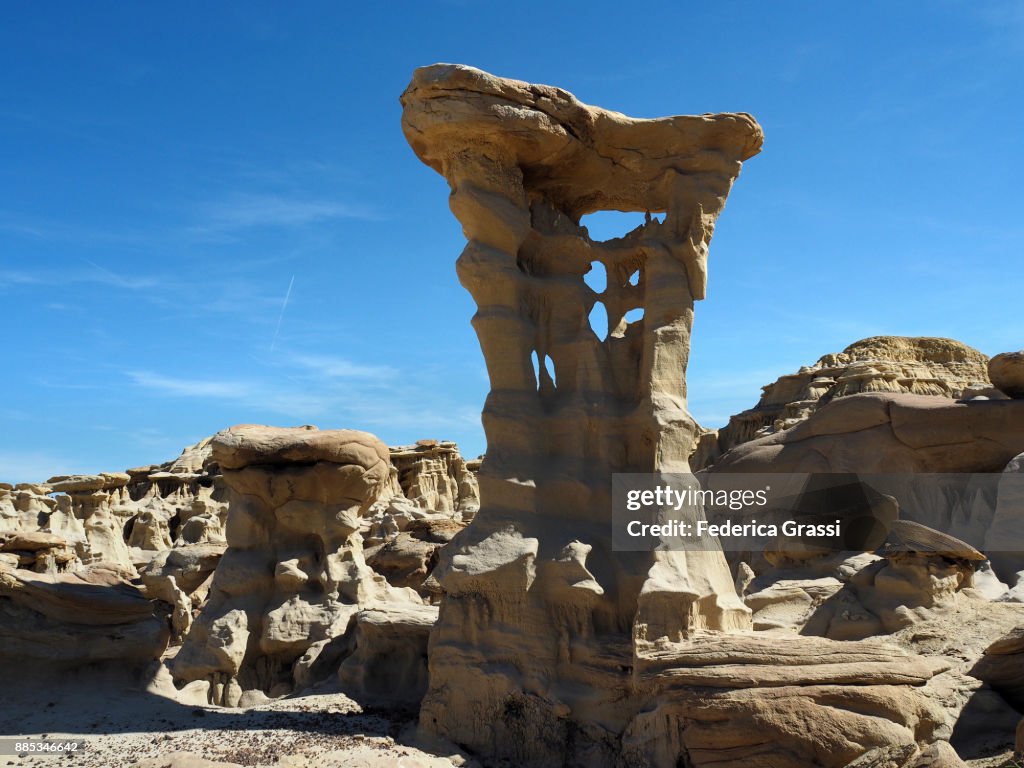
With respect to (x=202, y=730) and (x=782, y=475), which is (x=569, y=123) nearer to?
(x=202, y=730)

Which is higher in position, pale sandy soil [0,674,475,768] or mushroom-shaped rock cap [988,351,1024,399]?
mushroom-shaped rock cap [988,351,1024,399]

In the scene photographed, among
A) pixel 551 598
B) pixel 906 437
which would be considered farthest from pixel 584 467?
pixel 906 437

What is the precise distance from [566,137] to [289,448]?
18.5 feet

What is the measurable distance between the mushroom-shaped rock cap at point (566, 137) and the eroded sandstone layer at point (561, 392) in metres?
0.02

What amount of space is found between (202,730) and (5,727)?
1852 millimetres

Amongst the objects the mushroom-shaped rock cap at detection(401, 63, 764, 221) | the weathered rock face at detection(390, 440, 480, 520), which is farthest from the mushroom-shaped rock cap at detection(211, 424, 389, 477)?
the weathered rock face at detection(390, 440, 480, 520)

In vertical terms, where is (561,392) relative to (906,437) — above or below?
below

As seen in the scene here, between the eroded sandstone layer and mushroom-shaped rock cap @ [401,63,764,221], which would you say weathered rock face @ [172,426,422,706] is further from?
mushroom-shaped rock cap @ [401,63,764,221]

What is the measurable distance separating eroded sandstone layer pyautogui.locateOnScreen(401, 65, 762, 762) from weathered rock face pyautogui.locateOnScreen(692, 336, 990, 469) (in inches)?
604

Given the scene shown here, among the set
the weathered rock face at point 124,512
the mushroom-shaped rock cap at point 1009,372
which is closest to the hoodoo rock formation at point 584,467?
the mushroom-shaped rock cap at point 1009,372

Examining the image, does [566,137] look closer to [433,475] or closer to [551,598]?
[551,598]

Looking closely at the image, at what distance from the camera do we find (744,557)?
54.1 feet

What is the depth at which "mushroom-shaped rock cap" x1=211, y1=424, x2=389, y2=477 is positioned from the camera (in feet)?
41.1

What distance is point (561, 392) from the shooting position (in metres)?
10.3
